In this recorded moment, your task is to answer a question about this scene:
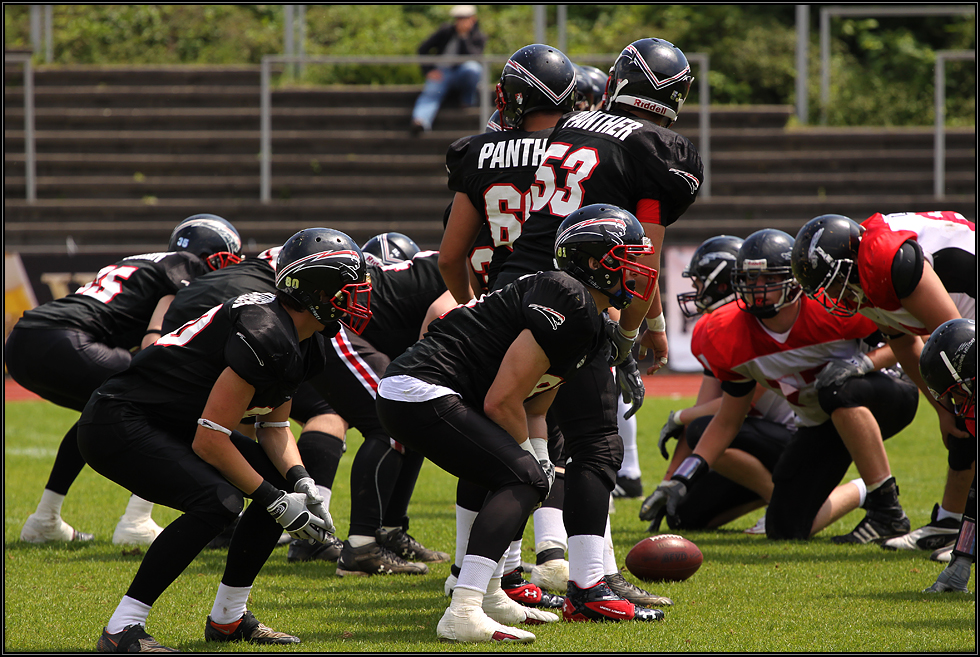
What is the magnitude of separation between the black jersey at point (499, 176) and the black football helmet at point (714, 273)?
191cm

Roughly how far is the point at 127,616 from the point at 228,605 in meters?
0.33

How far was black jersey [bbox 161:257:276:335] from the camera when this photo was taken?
492 cm

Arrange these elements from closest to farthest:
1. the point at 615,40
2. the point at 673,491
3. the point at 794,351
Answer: the point at 673,491 → the point at 794,351 → the point at 615,40

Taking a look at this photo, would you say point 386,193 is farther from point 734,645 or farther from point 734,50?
point 734,645

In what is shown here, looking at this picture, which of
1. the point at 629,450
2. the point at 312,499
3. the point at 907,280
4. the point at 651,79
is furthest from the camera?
the point at 629,450

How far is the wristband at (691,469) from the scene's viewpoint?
205 inches

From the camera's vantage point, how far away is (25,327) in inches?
217

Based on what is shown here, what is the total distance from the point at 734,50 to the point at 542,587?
1743 cm

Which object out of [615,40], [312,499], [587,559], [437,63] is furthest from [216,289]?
[615,40]

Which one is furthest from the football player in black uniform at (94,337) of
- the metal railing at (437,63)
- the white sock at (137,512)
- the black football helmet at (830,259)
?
the metal railing at (437,63)

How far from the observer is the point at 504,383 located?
11.5 feet

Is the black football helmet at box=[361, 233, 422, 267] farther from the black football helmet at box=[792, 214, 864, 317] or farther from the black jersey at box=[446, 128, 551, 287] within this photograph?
the black football helmet at box=[792, 214, 864, 317]

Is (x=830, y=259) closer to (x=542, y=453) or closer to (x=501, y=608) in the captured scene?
(x=542, y=453)

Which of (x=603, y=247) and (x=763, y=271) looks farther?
(x=763, y=271)
